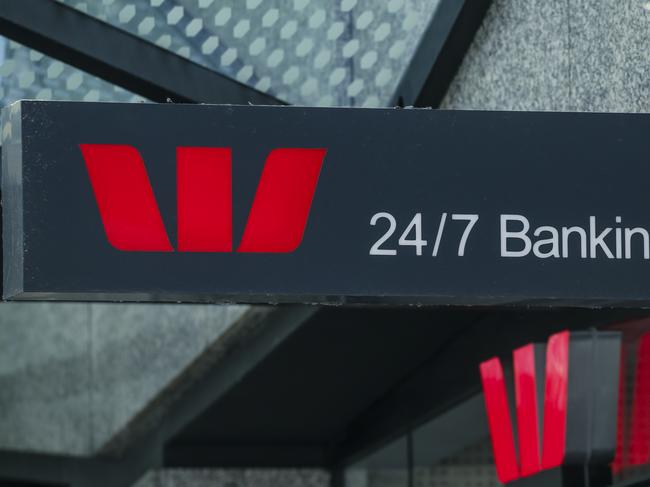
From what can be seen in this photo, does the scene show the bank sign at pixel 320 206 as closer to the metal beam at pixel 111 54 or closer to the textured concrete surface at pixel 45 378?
the metal beam at pixel 111 54

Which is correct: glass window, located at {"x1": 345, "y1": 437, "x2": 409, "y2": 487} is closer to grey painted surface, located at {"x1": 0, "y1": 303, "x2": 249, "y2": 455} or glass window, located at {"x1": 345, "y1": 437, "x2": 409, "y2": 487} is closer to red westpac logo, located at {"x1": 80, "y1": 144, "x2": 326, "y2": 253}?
grey painted surface, located at {"x1": 0, "y1": 303, "x2": 249, "y2": 455}

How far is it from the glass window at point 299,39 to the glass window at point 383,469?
11.4 feet

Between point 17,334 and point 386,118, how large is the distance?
990 cm

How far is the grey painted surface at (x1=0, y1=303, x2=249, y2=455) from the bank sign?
18.7 feet

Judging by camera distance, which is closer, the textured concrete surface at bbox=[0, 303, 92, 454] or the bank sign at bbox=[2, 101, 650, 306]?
the bank sign at bbox=[2, 101, 650, 306]

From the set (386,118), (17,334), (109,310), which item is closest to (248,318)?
(109,310)

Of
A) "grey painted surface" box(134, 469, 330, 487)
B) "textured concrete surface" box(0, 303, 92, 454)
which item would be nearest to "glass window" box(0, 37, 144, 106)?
"grey painted surface" box(134, 469, 330, 487)

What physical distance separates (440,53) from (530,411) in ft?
6.25

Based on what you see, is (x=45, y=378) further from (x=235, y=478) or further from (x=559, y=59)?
(x=559, y=59)

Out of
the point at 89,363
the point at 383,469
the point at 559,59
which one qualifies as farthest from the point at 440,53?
the point at 89,363

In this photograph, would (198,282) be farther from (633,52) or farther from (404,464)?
(404,464)

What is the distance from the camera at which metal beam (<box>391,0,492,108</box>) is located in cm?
782

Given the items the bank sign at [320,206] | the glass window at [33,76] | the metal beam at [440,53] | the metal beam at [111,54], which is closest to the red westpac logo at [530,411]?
the metal beam at [440,53]

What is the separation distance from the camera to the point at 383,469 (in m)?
11.3
